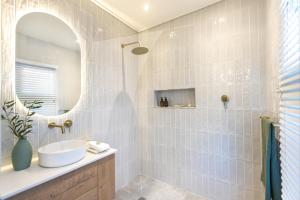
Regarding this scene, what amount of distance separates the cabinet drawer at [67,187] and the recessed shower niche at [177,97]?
4.88 feet

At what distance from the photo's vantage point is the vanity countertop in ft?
2.93

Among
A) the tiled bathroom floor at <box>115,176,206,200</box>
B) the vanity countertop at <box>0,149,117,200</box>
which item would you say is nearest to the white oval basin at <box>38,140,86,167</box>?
the vanity countertop at <box>0,149,117,200</box>

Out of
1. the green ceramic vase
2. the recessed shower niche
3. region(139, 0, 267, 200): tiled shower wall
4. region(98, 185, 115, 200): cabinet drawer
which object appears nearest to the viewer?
the green ceramic vase

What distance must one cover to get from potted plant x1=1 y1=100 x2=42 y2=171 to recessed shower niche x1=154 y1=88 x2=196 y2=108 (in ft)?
5.55

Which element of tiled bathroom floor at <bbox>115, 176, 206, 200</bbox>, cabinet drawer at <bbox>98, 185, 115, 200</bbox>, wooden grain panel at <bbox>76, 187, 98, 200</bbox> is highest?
wooden grain panel at <bbox>76, 187, 98, 200</bbox>

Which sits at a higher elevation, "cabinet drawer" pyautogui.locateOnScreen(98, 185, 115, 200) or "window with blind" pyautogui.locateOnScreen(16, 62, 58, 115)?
"window with blind" pyautogui.locateOnScreen(16, 62, 58, 115)

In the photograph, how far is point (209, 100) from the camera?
6.61 ft

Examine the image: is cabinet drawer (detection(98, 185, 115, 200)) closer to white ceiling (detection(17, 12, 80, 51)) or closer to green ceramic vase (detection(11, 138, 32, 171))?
green ceramic vase (detection(11, 138, 32, 171))

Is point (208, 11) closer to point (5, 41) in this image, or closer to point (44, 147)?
point (5, 41)

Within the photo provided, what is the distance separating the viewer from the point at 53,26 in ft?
4.95

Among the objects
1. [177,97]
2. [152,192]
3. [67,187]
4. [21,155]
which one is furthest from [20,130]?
[177,97]

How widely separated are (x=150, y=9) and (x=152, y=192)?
2.57 m

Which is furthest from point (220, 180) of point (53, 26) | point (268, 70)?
point (53, 26)

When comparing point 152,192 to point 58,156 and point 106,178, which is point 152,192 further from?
point 58,156
